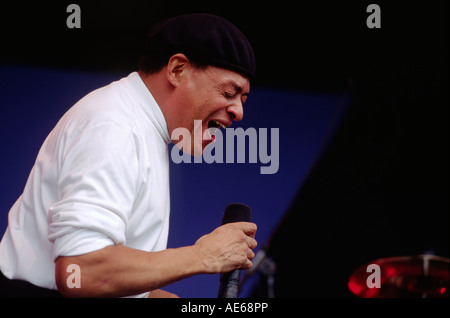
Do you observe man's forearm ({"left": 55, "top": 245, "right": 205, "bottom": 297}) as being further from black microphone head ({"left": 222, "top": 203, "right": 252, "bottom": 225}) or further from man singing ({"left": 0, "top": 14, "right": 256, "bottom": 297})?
black microphone head ({"left": 222, "top": 203, "right": 252, "bottom": 225})

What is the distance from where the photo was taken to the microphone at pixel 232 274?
3.59 feet

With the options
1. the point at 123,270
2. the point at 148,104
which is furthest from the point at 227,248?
the point at 148,104

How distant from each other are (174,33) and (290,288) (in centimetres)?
165

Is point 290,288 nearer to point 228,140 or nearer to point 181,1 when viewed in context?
point 228,140

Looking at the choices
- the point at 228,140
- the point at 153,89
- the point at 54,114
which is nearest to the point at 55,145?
the point at 153,89

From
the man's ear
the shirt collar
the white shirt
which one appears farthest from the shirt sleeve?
the man's ear

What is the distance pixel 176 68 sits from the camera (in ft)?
4.47

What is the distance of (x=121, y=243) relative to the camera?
1.03 meters

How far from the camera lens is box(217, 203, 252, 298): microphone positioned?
109cm

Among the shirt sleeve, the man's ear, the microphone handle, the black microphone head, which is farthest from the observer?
the man's ear

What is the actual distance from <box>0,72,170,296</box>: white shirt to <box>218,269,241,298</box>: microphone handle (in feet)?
0.69

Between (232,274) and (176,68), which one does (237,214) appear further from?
(176,68)

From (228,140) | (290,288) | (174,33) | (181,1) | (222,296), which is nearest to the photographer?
(222,296)

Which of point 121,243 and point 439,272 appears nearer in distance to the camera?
point 121,243
